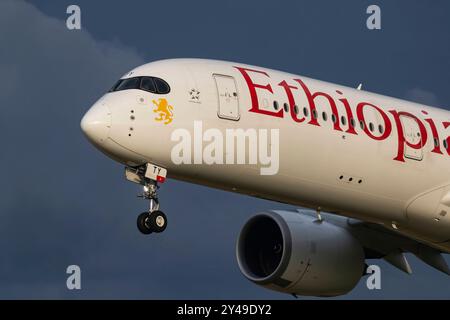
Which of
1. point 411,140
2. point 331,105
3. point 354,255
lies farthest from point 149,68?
point 354,255

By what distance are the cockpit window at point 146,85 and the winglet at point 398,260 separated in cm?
1160

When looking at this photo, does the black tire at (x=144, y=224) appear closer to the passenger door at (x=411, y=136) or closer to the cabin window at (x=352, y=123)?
the cabin window at (x=352, y=123)

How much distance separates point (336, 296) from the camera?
145 ft

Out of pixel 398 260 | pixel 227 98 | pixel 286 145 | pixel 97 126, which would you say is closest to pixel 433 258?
pixel 398 260

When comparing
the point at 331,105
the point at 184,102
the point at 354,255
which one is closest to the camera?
the point at 184,102

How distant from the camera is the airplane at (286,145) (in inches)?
1414

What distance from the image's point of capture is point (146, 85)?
120 ft

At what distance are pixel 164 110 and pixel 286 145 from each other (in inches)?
131

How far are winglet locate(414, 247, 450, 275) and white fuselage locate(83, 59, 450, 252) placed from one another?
283 centimetres

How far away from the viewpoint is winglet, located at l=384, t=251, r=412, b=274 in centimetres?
4469

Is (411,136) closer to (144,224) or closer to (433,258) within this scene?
(433,258)

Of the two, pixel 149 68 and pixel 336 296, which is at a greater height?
pixel 149 68

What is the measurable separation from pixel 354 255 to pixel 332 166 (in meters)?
6.74

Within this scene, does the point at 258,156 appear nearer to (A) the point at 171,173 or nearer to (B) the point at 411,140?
(A) the point at 171,173
